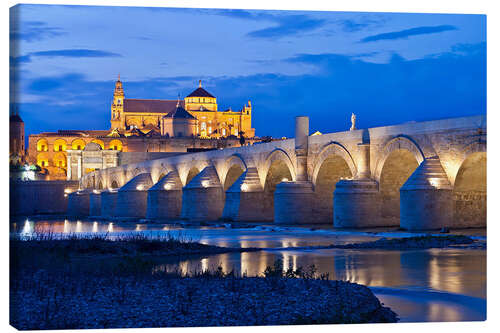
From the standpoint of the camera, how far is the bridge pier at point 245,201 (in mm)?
44375

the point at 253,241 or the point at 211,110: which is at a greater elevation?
the point at 211,110

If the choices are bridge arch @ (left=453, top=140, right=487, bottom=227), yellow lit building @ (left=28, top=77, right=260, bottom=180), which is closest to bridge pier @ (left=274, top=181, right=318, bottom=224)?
bridge arch @ (left=453, top=140, right=487, bottom=227)

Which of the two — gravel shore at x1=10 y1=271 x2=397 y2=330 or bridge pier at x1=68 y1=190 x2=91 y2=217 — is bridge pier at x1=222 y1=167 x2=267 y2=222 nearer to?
gravel shore at x1=10 y1=271 x2=397 y2=330

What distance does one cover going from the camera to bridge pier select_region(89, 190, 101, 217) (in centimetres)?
7412

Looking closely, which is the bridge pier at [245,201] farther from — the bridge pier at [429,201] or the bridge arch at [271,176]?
the bridge pier at [429,201]

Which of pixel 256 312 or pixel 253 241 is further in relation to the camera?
pixel 253 241

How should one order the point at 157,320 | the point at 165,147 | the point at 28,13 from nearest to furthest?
the point at 157,320
the point at 28,13
the point at 165,147

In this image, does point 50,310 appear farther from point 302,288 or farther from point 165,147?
point 165,147

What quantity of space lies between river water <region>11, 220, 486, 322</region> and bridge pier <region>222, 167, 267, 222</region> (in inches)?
610

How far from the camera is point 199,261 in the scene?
20.1 m

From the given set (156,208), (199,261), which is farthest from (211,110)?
(199,261)

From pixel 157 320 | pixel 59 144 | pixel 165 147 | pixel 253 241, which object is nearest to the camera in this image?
pixel 157 320

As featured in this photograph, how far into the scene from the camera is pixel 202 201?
1917 inches
